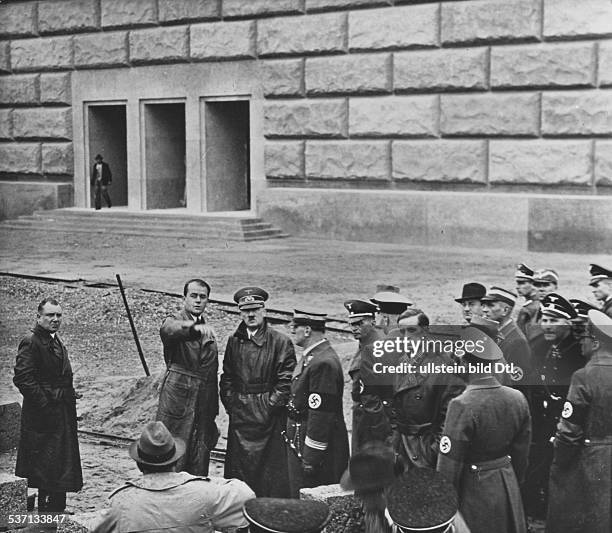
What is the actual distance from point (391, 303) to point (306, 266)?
7.30 metres

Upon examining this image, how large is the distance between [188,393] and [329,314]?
3964 millimetres

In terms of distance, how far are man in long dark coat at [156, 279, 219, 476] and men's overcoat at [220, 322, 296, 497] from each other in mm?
127

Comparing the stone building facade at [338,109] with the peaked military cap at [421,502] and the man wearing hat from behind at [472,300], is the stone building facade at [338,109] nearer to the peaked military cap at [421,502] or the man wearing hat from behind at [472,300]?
the man wearing hat from behind at [472,300]

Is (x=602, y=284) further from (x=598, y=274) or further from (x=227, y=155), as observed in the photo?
(x=227, y=155)

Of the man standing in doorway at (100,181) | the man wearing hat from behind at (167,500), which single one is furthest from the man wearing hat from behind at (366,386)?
the man standing in doorway at (100,181)

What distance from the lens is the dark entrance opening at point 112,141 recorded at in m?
20.7

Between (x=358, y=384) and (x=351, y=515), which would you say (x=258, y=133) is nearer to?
(x=358, y=384)

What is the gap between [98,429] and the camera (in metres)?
9.54

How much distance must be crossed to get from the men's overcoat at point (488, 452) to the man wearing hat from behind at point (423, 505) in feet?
4.53

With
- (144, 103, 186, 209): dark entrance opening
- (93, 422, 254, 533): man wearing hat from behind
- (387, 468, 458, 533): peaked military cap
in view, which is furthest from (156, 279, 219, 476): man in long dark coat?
(144, 103, 186, 209): dark entrance opening

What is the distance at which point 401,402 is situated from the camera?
21.6ft

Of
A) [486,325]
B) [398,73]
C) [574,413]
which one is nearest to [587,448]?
[574,413]

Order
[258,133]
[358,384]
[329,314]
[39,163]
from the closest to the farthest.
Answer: [358,384] → [329,314] → [258,133] → [39,163]

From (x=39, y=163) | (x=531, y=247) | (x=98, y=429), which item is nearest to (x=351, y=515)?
(x=98, y=429)
